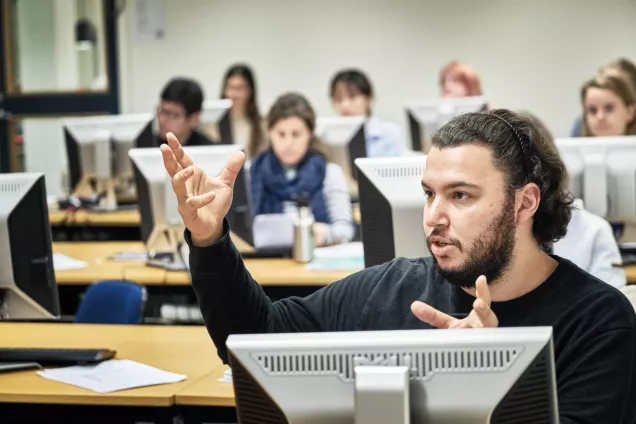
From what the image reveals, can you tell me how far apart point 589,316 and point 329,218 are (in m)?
3.03

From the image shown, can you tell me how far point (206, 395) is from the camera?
8.15 feet

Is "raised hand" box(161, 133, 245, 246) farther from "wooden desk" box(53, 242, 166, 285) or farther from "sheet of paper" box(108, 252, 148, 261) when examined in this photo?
"sheet of paper" box(108, 252, 148, 261)

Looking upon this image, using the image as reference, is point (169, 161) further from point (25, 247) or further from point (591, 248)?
point (591, 248)

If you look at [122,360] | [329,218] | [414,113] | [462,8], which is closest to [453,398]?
[122,360]

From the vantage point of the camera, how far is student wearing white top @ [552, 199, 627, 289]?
3.28m

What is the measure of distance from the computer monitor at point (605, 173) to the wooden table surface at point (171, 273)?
0.91 meters

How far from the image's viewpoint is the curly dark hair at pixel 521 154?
6.31 feet

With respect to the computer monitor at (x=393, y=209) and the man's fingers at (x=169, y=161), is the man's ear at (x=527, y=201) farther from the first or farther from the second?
the computer monitor at (x=393, y=209)

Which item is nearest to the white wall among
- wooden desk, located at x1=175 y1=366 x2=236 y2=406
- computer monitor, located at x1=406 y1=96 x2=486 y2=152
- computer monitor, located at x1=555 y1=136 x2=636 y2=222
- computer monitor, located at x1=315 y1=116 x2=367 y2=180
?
computer monitor, located at x1=406 y1=96 x2=486 y2=152

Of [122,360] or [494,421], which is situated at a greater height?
[494,421]

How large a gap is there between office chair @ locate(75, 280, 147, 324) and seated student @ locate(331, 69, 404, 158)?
3.53 m

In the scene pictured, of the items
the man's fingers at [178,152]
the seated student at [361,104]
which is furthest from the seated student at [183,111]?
the man's fingers at [178,152]

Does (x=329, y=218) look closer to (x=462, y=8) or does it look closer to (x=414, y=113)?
(x=414, y=113)

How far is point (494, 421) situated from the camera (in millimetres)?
1322
